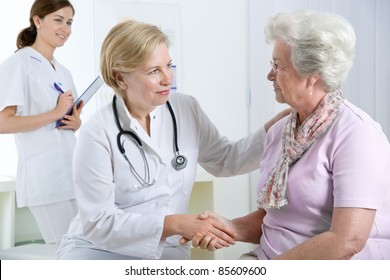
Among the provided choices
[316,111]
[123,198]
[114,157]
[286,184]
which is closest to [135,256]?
[123,198]

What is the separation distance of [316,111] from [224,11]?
1842 mm

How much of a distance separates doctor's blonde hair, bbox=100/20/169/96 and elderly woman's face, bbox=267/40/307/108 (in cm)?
34

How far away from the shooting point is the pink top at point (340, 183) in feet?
4.07

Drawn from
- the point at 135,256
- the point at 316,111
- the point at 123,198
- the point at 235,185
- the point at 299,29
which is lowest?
the point at 235,185

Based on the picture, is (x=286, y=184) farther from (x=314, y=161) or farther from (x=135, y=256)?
(x=135, y=256)

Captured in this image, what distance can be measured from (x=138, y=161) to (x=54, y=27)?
0.89 metres

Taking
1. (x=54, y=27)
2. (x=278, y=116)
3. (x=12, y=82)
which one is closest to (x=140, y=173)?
(x=278, y=116)

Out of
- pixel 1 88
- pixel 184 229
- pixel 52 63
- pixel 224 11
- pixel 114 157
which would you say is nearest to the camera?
pixel 184 229

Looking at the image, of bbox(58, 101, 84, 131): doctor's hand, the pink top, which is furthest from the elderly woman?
bbox(58, 101, 84, 131): doctor's hand

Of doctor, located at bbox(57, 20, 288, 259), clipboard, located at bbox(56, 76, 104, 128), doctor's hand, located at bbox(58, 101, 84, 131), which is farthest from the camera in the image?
doctor's hand, located at bbox(58, 101, 84, 131)

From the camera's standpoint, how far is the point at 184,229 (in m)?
1.46

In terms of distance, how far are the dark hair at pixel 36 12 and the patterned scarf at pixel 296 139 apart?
3.94ft

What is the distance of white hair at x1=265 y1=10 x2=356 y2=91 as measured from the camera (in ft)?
4.33

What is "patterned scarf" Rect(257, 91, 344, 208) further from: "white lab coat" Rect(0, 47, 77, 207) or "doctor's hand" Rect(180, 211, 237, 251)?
"white lab coat" Rect(0, 47, 77, 207)
